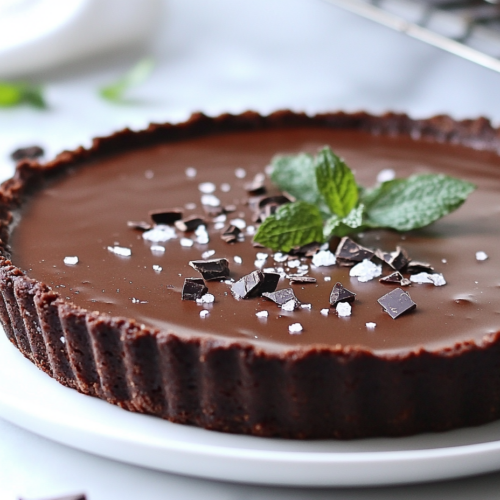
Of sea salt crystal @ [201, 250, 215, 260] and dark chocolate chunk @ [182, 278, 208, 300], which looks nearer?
dark chocolate chunk @ [182, 278, 208, 300]

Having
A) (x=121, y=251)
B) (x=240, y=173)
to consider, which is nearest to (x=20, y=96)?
(x=240, y=173)

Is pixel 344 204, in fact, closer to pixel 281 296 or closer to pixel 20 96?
pixel 281 296

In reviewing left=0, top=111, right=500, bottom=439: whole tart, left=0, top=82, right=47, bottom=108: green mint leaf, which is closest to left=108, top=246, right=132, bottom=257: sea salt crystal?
left=0, top=111, right=500, bottom=439: whole tart

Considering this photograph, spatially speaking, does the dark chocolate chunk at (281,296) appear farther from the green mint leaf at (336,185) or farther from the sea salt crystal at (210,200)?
the sea salt crystal at (210,200)

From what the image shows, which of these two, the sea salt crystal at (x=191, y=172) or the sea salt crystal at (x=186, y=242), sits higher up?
the sea salt crystal at (x=191, y=172)

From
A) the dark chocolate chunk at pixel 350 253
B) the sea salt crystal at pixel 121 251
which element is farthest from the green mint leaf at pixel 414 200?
the sea salt crystal at pixel 121 251

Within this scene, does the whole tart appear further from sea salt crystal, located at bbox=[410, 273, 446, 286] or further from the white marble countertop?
the white marble countertop
